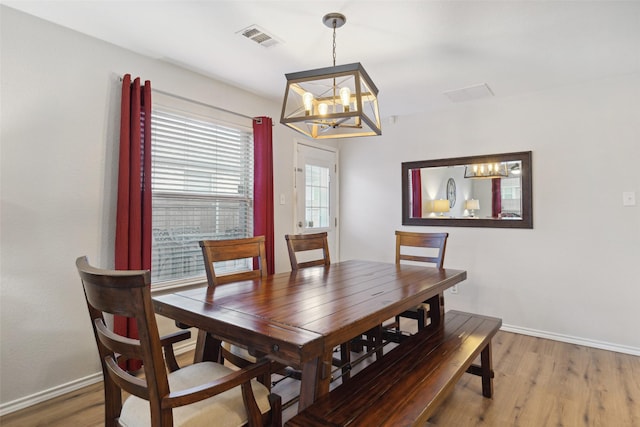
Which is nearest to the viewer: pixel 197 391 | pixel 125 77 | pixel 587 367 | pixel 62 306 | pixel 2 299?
pixel 197 391

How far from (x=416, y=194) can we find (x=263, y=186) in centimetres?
189

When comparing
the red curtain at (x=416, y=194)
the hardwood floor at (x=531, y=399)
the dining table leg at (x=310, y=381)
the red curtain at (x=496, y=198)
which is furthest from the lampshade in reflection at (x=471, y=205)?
the dining table leg at (x=310, y=381)

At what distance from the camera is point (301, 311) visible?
1472mm

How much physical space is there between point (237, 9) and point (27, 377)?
103 inches

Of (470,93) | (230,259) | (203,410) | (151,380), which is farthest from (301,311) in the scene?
(470,93)

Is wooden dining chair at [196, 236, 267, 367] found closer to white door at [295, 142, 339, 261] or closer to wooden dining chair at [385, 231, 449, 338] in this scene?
wooden dining chair at [385, 231, 449, 338]

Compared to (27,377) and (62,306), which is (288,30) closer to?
(62,306)

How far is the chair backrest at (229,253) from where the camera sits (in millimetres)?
2066

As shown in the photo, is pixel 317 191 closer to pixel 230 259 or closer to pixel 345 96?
pixel 230 259

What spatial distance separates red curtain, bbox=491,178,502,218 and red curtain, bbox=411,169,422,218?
2.62 ft

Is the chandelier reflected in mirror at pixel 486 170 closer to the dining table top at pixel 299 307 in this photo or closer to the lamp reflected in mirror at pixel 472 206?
the lamp reflected in mirror at pixel 472 206

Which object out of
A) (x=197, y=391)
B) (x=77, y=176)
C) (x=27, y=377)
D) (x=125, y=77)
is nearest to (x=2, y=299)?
(x=27, y=377)

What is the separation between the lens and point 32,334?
2133 mm

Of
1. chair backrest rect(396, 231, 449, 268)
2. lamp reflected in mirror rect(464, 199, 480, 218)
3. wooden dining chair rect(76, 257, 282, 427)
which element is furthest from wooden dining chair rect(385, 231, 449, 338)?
wooden dining chair rect(76, 257, 282, 427)
